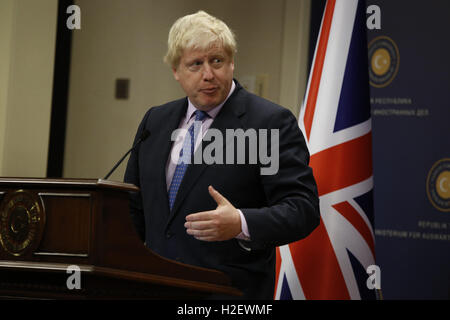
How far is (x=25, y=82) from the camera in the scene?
150 inches

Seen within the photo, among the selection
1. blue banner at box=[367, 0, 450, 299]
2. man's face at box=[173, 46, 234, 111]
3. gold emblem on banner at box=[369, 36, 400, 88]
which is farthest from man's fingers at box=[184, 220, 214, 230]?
gold emblem on banner at box=[369, 36, 400, 88]

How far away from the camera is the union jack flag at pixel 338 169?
8.29 ft

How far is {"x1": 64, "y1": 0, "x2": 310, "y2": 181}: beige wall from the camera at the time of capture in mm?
4797

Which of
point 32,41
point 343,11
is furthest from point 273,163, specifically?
point 32,41

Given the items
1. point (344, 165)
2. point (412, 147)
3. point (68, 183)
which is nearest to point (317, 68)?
point (344, 165)

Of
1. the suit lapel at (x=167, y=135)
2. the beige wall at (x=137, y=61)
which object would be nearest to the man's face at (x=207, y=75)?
the suit lapel at (x=167, y=135)

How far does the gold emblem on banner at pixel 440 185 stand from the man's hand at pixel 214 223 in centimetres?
250

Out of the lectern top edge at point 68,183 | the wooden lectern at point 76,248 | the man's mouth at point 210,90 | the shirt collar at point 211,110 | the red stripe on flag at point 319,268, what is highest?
the man's mouth at point 210,90

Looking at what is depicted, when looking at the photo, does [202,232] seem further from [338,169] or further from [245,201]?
[338,169]

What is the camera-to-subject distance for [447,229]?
3703 millimetres

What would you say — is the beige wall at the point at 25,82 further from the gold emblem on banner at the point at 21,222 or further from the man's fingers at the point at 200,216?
the man's fingers at the point at 200,216

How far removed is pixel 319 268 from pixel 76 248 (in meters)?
1.37

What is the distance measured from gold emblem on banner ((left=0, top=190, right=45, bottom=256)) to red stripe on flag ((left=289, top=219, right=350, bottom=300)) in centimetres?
138
